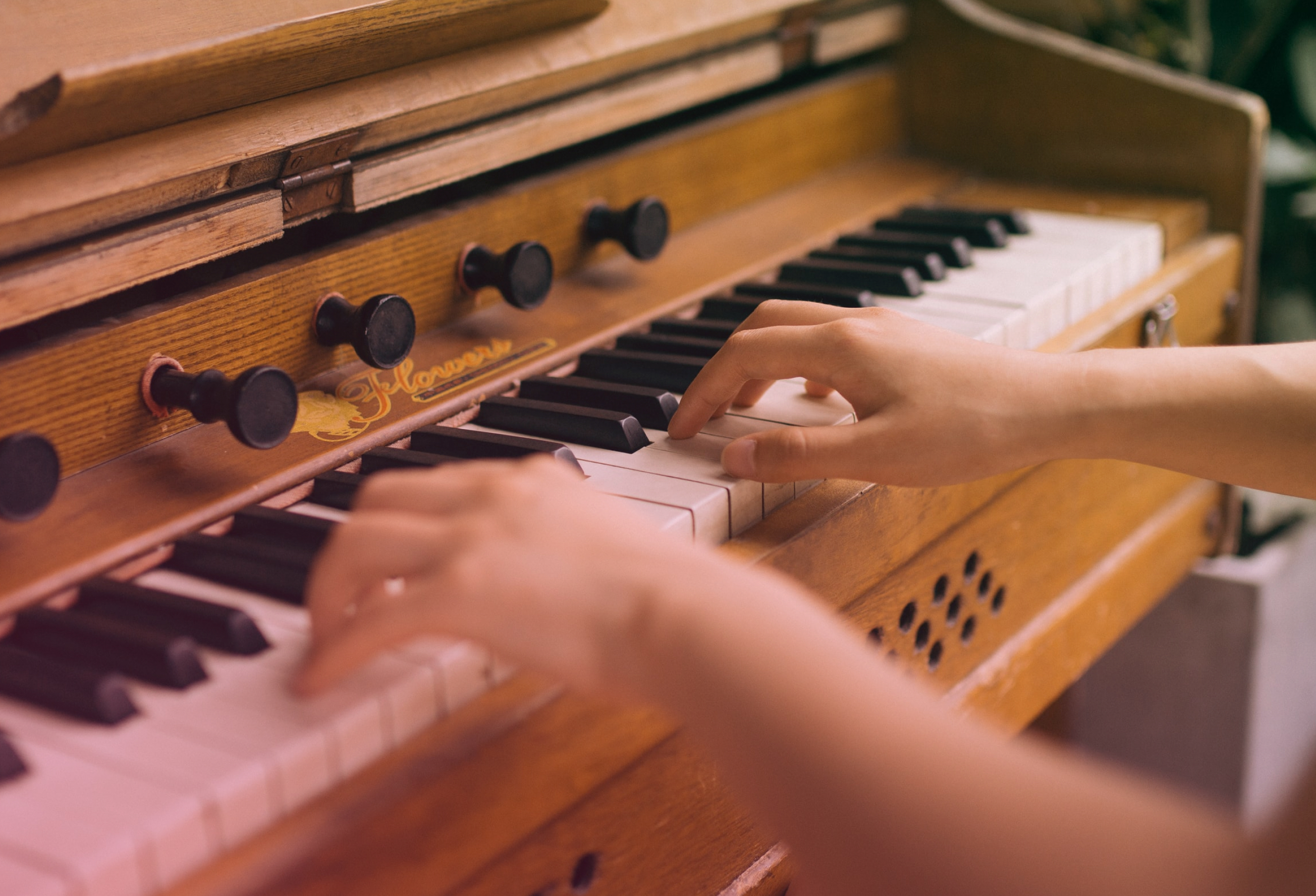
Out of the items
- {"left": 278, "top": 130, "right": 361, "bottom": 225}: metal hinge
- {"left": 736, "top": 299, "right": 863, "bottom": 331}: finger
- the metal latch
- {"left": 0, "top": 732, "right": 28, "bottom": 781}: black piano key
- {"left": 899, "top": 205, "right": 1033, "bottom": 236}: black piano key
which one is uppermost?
{"left": 278, "top": 130, "right": 361, "bottom": 225}: metal hinge

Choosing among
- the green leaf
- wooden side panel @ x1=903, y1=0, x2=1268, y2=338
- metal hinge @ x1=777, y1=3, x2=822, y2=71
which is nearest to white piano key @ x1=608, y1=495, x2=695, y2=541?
metal hinge @ x1=777, y1=3, x2=822, y2=71

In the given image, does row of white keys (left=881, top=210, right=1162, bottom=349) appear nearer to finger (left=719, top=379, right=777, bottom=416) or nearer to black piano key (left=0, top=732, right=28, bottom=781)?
finger (left=719, top=379, right=777, bottom=416)

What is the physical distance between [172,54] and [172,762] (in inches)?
20.8

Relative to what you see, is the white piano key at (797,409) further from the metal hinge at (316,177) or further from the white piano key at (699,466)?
the metal hinge at (316,177)

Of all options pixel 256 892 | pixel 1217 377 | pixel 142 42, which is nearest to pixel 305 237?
pixel 142 42

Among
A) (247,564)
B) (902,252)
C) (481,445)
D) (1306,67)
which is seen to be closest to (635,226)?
(902,252)

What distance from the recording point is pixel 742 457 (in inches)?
38.9

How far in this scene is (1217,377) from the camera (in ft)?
3.76

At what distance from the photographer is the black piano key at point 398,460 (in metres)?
1.02

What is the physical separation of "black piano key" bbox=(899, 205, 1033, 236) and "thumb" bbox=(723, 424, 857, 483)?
2.60 ft

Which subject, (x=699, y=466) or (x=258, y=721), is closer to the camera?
(x=258, y=721)

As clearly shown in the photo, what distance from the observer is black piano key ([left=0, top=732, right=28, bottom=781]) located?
66cm

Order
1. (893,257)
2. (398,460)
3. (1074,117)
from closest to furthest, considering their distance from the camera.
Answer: (398,460) → (893,257) → (1074,117)

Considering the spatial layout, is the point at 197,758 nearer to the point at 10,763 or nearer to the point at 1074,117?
the point at 10,763
